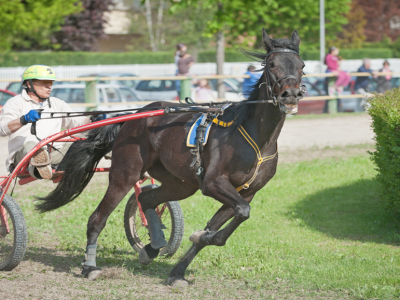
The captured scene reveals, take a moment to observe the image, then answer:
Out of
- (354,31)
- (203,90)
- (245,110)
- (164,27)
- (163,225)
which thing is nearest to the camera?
(245,110)

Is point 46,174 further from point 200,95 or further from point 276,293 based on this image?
point 200,95

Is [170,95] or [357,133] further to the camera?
[170,95]

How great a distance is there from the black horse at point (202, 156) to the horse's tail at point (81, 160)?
0.4 inches

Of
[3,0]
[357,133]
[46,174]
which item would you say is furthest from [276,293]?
[3,0]

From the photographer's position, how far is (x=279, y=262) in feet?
17.1

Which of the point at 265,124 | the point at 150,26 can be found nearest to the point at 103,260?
the point at 265,124

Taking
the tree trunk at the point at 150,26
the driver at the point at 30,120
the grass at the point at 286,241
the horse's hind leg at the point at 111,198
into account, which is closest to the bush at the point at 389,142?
the grass at the point at 286,241

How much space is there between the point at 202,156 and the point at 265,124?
2.11ft

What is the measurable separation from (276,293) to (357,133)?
10.4m

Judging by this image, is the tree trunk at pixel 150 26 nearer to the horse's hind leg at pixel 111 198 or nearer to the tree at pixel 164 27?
the tree at pixel 164 27

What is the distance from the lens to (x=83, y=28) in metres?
31.5

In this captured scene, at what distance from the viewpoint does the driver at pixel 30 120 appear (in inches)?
203

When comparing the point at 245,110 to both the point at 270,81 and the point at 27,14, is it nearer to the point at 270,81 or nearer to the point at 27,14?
the point at 270,81

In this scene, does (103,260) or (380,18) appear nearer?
(103,260)
